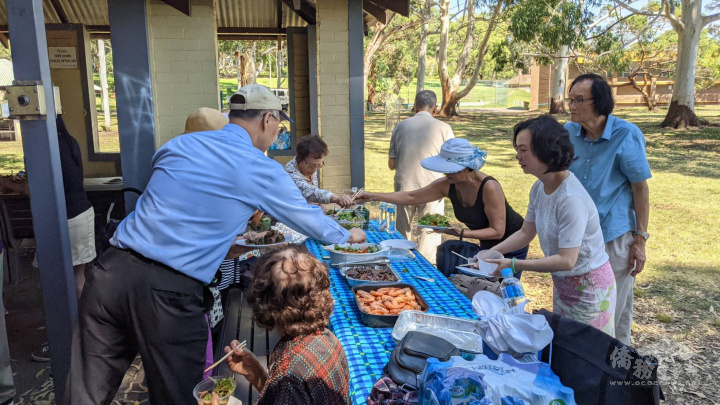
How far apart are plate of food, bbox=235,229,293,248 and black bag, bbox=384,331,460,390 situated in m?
1.62

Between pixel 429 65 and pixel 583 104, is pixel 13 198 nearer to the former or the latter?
pixel 583 104

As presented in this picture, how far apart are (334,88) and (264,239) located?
3596 millimetres

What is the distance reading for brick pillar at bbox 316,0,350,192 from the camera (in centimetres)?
645

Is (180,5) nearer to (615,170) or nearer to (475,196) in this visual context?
(475,196)

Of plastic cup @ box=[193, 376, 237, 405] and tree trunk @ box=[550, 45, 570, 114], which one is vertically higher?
tree trunk @ box=[550, 45, 570, 114]

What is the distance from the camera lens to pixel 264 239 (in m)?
3.51

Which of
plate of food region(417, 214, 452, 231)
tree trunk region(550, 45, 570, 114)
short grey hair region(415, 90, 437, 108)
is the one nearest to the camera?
plate of food region(417, 214, 452, 231)

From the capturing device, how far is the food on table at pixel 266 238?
3.47 meters

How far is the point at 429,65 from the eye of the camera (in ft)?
218

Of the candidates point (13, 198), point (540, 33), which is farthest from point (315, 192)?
point (540, 33)

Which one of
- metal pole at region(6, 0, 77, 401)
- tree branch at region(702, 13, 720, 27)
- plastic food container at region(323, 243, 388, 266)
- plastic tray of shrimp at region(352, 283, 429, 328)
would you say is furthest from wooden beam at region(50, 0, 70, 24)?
tree branch at region(702, 13, 720, 27)

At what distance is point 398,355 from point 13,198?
561cm

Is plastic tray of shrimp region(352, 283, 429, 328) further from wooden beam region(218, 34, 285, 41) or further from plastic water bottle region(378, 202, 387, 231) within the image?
wooden beam region(218, 34, 285, 41)

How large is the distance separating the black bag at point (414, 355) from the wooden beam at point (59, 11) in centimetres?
810
